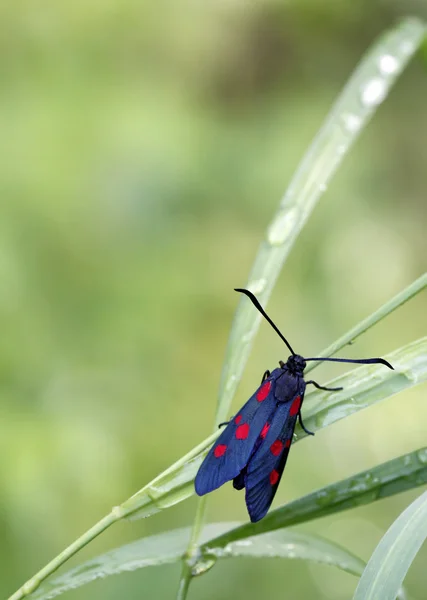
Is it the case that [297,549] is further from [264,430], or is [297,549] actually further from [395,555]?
[395,555]

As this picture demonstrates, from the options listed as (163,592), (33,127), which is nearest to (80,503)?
(163,592)

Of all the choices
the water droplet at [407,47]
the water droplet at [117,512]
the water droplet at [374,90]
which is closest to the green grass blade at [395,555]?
the water droplet at [117,512]

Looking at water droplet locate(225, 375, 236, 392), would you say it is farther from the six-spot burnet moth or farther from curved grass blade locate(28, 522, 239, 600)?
curved grass blade locate(28, 522, 239, 600)

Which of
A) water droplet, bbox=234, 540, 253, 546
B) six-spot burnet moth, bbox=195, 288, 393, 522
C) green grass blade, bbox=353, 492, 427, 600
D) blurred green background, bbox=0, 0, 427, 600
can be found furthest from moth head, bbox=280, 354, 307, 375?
blurred green background, bbox=0, 0, 427, 600

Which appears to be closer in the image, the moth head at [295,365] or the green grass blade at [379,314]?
the green grass blade at [379,314]

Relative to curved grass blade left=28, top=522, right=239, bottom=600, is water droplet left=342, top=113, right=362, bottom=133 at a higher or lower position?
higher

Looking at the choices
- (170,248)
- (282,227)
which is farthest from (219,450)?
(170,248)

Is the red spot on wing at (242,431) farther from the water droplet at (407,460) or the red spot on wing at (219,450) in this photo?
the water droplet at (407,460)
